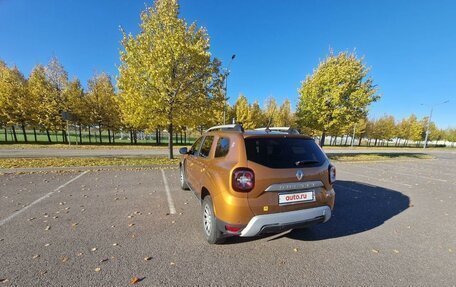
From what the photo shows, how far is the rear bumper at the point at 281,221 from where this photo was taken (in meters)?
3.01

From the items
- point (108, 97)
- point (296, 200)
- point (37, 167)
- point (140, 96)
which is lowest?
point (37, 167)

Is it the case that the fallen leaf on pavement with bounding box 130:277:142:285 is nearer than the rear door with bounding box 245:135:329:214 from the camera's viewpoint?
Yes

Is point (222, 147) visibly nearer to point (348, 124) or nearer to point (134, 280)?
point (134, 280)

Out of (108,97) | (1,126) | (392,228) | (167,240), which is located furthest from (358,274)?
(1,126)

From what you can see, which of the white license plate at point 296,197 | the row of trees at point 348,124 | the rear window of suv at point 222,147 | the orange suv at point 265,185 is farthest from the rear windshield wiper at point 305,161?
the row of trees at point 348,124

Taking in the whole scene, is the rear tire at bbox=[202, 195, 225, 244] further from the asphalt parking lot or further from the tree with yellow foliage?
the tree with yellow foliage

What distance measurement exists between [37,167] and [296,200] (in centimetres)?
1150

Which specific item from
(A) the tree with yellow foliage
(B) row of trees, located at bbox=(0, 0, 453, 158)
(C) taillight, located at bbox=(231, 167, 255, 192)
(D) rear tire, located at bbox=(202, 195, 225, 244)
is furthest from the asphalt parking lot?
(A) the tree with yellow foliage

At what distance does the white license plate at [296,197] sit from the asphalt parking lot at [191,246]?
871mm

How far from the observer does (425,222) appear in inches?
190

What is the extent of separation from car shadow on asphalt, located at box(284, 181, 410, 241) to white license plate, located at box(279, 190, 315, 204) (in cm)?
105

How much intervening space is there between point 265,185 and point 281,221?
557 mm

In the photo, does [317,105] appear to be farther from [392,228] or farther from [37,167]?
[37,167]

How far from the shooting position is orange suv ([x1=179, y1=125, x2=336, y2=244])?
303 centimetres
